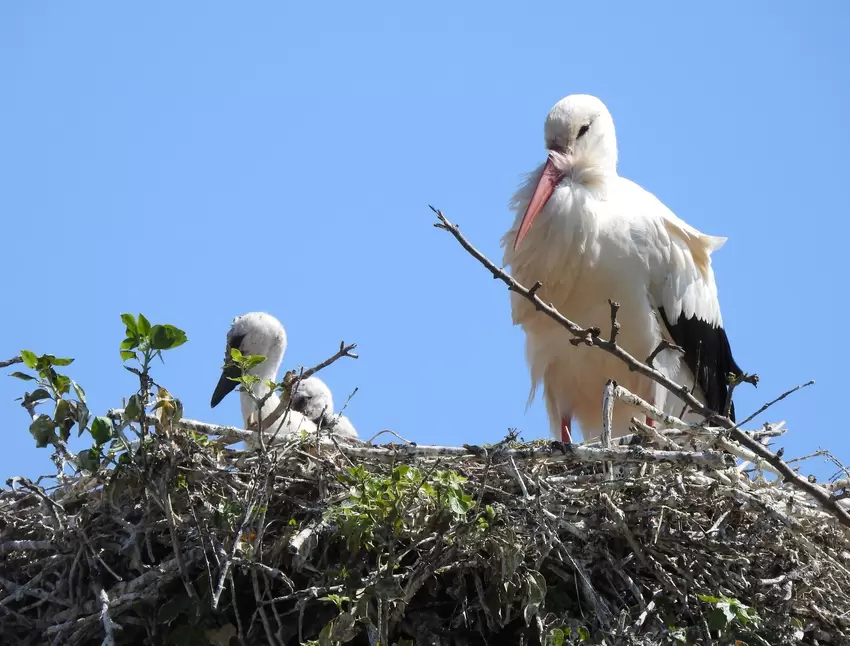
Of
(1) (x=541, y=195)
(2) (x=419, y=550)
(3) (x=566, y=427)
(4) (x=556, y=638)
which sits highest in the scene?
(1) (x=541, y=195)


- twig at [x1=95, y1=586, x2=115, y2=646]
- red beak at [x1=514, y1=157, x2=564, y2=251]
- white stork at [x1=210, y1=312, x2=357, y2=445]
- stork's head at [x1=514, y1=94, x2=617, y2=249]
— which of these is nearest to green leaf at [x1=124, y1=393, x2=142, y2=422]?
twig at [x1=95, y1=586, x2=115, y2=646]

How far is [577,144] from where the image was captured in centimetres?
549

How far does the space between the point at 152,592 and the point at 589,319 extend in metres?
2.24

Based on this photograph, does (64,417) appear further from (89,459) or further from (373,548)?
(373,548)

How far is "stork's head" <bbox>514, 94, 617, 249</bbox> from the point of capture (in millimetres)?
5383

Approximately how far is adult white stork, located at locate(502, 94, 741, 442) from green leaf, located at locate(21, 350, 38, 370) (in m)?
2.09

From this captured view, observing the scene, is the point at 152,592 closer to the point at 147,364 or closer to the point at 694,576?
the point at 147,364

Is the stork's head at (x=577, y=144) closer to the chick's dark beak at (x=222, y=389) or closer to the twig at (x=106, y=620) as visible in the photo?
the chick's dark beak at (x=222, y=389)

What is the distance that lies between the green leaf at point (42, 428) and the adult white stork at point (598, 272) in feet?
6.83

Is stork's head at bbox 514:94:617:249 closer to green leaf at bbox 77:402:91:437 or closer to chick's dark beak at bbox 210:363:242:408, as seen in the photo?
chick's dark beak at bbox 210:363:242:408

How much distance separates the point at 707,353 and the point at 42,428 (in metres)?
2.99

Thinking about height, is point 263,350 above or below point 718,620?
above

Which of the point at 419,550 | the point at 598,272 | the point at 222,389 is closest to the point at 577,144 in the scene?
the point at 598,272

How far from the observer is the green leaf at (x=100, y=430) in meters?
3.55
